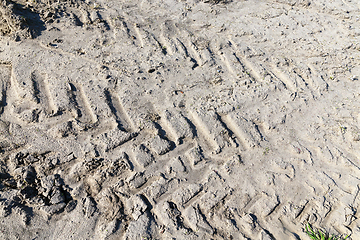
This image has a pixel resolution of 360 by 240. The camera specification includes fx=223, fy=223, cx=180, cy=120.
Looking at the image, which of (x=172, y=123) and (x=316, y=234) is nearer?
(x=316, y=234)

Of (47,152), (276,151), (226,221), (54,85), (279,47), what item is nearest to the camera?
(226,221)

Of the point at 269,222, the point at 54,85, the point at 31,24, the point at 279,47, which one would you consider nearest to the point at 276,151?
the point at 269,222

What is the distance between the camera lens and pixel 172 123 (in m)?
4.22

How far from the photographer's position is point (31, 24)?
5.34 m

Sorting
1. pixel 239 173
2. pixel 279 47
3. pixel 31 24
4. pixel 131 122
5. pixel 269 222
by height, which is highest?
pixel 31 24

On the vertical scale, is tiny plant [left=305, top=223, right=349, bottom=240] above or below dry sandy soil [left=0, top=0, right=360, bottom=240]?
below

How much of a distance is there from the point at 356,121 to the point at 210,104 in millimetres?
3064

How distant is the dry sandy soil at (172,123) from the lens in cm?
332

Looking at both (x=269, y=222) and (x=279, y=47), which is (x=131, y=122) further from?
(x=279, y=47)

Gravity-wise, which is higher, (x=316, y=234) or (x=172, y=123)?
(x=172, y=123)

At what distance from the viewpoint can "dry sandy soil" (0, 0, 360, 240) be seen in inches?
131

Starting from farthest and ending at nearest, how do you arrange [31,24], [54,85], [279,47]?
1. [279,47]
2. [31,24]
3. [54,85]

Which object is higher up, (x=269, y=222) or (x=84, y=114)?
(x=84, y=114)

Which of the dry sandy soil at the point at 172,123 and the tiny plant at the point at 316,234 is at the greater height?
the dry sandy soil at the point at 172,123
